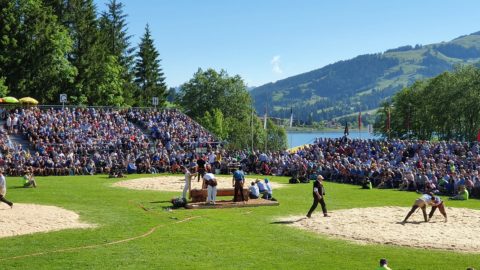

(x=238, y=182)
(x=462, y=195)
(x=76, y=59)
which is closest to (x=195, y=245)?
(x=238, y=182)

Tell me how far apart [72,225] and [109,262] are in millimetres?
5433

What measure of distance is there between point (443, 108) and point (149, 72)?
128 feet

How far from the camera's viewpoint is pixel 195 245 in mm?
15641

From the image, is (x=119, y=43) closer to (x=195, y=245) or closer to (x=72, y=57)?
(x=72, y=57)

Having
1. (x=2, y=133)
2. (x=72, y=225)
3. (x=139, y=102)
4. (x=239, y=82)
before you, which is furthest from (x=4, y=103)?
(x=239, y=82)

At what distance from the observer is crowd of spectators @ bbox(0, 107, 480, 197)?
3231 cm

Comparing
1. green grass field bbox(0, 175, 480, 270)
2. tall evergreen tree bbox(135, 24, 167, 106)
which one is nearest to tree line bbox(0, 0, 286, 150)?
tall evergreen tree bbox(135, 24, 167, 106)

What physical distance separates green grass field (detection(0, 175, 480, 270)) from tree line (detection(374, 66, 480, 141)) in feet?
156

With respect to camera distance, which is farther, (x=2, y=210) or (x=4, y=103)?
(x=4, y=103)

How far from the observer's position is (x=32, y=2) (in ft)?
179

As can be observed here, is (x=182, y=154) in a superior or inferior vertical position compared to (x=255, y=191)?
superior

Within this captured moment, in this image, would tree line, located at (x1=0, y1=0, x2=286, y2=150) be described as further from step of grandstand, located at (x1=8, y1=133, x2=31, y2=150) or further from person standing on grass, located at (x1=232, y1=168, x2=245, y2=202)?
person standing on grass, located at (x1=232, y1=168, x2=245, y2=202)

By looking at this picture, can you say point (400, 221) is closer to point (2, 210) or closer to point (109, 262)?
point (109, 262)

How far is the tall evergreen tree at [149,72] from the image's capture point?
261ft
